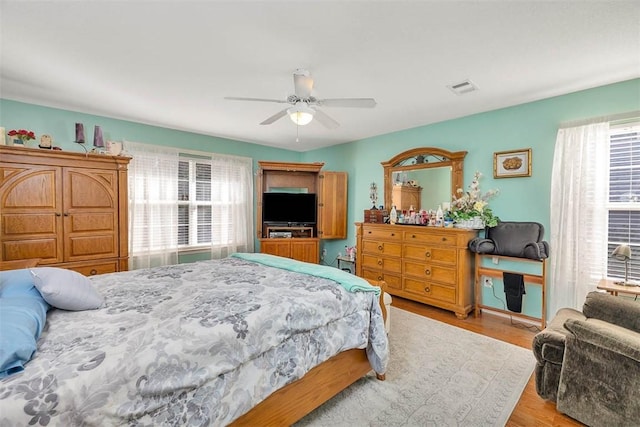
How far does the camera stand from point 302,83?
7.68 feet

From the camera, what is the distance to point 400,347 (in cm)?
268

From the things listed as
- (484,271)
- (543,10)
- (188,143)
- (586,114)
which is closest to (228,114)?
(188,143)

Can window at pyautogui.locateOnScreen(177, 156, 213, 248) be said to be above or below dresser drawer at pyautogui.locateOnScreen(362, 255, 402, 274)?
above

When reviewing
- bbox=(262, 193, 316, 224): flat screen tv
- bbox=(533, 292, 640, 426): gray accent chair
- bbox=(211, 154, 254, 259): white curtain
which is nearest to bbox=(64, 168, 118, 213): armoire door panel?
bbox=(211, 154, 254, 259): white curtain

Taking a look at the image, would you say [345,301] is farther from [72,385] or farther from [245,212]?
[245,212]

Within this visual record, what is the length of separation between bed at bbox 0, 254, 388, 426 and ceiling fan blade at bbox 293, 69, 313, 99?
1.55 m

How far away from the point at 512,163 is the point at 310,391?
337 centimetres

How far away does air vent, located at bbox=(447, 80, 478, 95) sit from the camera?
2744mm

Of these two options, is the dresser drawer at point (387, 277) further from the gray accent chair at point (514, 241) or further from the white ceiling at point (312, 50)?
the white ceiling at point (312, 50)

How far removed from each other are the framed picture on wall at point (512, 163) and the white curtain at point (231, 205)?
12.9 feet

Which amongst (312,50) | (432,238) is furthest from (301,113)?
(432,238)

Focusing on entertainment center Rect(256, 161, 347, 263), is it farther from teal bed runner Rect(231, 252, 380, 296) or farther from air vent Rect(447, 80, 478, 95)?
air vent Rect(447, 80, 478, 95)

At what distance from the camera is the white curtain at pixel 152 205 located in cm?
401

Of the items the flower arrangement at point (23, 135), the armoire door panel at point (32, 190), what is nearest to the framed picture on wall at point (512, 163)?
the armoire door panel at point (32, 190)
